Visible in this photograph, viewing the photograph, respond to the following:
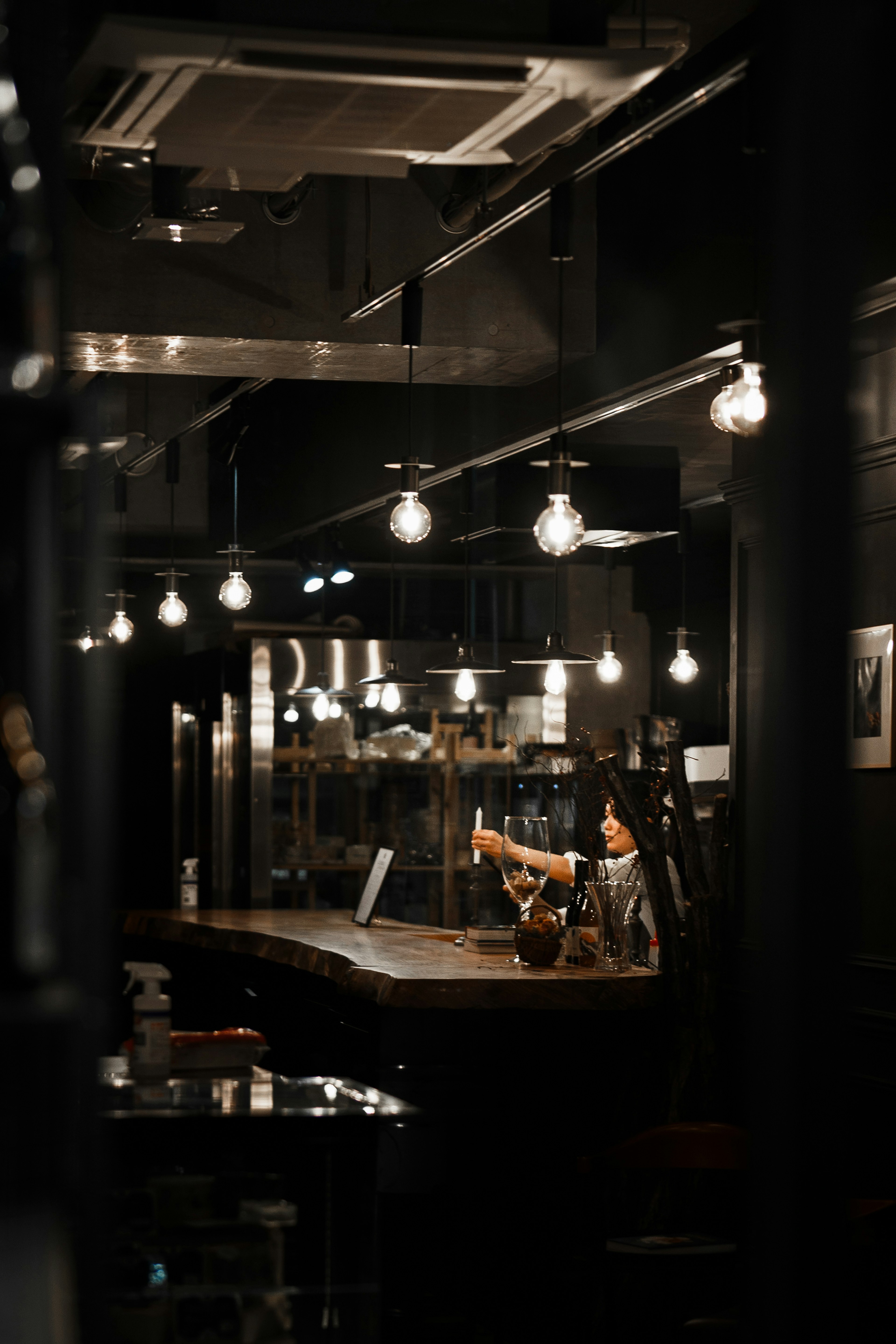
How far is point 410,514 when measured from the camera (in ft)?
15.4

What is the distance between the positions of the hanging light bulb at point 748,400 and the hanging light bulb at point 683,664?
17.0 feet

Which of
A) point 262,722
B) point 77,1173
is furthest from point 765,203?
point 262,722

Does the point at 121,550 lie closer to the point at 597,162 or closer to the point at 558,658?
the point at 558,658

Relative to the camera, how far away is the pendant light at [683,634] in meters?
9.09

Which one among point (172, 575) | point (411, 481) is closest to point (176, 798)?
point (172, 575)

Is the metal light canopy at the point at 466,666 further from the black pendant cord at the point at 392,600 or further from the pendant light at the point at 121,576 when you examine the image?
the black pendant cord at the point at 392,600

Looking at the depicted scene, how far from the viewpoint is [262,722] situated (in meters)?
9.75

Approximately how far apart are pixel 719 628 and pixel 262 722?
121 inches

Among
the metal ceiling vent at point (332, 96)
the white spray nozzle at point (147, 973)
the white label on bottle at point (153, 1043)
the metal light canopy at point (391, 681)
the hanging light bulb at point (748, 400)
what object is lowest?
the white label on bottle at point (153, 1043)

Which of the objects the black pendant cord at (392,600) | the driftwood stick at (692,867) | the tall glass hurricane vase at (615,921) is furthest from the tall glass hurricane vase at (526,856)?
the black pendant cord at (392,600)

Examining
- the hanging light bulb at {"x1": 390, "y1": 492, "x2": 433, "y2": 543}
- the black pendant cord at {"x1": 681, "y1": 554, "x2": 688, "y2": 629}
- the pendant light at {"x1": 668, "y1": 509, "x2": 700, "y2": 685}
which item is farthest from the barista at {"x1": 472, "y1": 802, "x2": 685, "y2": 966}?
the black pendant cord at {"x1": 681, "y1": 554, "x2": 688, "y2": 629}

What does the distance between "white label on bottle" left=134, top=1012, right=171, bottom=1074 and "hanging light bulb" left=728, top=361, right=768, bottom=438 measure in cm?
185

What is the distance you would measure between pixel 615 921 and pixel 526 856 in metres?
0.40

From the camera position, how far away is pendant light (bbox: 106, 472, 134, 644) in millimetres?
7457
